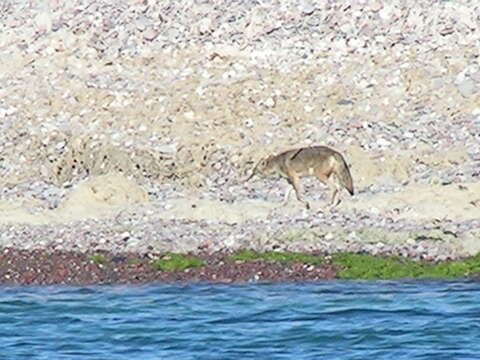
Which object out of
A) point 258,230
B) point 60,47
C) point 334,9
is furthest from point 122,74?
point 258,230

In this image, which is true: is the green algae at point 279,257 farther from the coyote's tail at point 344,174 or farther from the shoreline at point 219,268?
the coyote's tail at point 344,174

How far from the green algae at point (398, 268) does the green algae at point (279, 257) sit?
1.03 feet

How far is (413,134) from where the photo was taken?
2770 cm

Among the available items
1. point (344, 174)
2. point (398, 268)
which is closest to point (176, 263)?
point (398, 268)

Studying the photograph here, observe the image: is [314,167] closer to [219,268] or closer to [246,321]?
[219,268]

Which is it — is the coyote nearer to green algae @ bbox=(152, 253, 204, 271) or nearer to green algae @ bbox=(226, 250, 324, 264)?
green algae @ bbox=(226, 250, 324, 264)

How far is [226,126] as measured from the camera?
2862 cm

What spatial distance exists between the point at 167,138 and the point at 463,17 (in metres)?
6.53

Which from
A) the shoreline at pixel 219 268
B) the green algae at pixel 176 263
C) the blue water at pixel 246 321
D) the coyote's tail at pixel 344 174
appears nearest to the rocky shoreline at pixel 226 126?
the shoreline at pixel 219 268

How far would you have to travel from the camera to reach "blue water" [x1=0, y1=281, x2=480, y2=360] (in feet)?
60.0

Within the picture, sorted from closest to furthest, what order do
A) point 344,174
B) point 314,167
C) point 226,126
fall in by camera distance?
point 344,174
point 314,167
point 226,126

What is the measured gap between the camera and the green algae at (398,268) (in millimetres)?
21188

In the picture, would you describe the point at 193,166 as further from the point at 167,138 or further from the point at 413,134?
the point at 413,134

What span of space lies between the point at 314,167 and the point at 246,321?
5.39m
